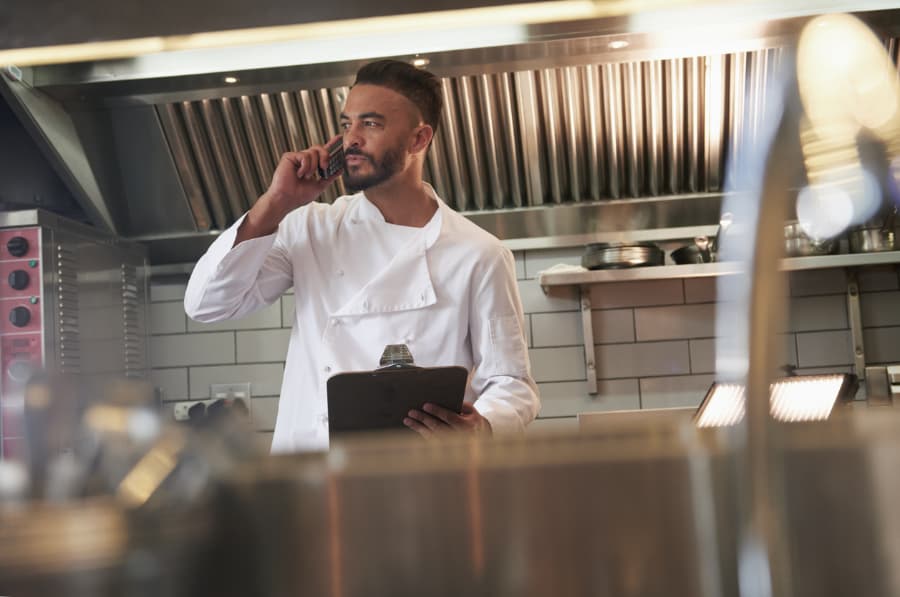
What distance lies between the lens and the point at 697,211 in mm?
3242

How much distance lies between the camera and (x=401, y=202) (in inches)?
90.7

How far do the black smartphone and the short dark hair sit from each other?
0.18 m

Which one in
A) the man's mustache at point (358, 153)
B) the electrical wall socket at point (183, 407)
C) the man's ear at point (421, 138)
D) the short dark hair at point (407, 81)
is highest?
the short dark hair at point (407, 81)

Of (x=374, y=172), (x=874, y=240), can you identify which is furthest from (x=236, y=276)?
(x=874, y=240)

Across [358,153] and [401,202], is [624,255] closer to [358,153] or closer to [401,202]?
[401,202]

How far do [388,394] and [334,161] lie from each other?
2.34 feet

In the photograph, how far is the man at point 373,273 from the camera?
6.81ft

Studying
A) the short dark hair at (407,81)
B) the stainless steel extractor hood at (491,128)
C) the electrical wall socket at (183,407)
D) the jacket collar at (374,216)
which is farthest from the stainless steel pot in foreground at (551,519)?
the electrical wall socket at (183,407)

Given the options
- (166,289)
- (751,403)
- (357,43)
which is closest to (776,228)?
(751,403)

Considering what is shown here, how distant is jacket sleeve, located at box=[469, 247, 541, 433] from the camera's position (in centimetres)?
207

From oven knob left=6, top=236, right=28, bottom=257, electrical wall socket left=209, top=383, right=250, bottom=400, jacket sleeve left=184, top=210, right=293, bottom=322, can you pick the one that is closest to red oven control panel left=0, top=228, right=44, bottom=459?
oven knob left=6, top=236, right=28, bottom=257

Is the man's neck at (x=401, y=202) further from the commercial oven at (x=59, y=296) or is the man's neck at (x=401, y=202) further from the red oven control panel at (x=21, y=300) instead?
the red oven control panel at (x=21, y=300)

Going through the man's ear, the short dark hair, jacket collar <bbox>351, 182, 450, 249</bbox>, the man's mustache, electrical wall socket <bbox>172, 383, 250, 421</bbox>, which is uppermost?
the short dark hair

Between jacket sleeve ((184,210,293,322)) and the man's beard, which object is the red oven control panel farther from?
the man's beard
